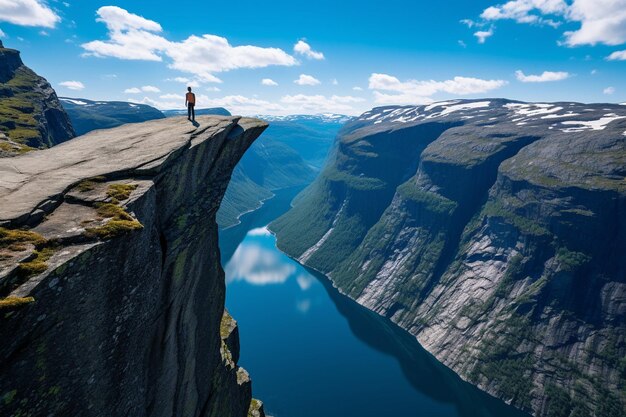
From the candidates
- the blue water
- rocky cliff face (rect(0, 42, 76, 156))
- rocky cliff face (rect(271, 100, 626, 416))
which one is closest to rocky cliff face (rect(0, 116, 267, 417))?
rocky cliff face (rect(0, 42, 76, 156))

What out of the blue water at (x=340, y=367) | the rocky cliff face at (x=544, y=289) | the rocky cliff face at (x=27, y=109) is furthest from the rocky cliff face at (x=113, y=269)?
the rocky cliff face at (x=544, y=289)

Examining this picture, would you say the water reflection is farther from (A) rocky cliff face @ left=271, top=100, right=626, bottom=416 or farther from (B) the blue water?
(A) rocky cliff face @ left=271, top=100, right=626, bottom=416

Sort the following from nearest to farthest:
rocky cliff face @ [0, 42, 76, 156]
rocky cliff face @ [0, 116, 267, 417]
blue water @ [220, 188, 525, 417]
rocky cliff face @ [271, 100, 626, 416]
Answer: rocky cliff face @ [0, 116, 267, 417] → rocky cliff face @ [0, 42, 76, 156] → blue water @ [220, 188, 525, 417] → rocky cliff face @ [271, 100, 626, 416]

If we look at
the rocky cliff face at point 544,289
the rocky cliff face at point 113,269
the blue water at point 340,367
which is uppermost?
the rocky cliff face at point 113,269

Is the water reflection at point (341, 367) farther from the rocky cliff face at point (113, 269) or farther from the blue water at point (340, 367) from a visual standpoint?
the rocky cliff face at point (113, 269)

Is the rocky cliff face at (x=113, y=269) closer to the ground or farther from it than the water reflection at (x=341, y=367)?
farther from it

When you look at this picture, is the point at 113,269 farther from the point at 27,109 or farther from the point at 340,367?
the point at 27,109
